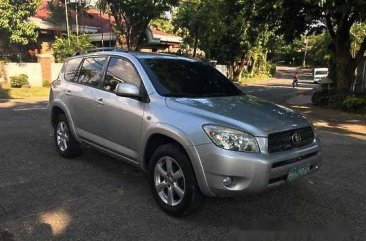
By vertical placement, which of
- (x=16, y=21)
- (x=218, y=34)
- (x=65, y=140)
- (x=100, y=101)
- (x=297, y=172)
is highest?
(x=218, y=34)

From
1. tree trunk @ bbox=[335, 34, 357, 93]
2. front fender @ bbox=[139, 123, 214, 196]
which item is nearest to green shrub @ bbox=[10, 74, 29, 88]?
tree trunk @ bbox=[335, 34, 357, 93]

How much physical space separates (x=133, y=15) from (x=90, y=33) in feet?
17.7

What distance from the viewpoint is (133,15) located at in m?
28.0

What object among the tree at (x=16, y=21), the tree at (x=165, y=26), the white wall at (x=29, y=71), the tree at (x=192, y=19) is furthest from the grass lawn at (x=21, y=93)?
the tree at (x=165, y=26)

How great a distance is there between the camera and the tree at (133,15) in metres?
27.1

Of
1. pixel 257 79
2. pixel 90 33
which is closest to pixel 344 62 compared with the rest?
pixel 90 33

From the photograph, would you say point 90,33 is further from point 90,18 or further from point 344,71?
point 344,71

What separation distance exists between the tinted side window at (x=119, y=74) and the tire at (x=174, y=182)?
1.05 m

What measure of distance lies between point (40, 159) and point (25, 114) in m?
6.36

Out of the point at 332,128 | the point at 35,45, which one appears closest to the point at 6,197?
the point at 332,128

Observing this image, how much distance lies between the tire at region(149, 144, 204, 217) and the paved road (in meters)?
0.15

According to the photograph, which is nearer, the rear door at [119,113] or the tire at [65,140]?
the rear door at [119,113]

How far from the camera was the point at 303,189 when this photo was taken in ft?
18.4

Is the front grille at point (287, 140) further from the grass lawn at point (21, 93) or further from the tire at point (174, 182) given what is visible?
the grass lawn at point (21, 93)
